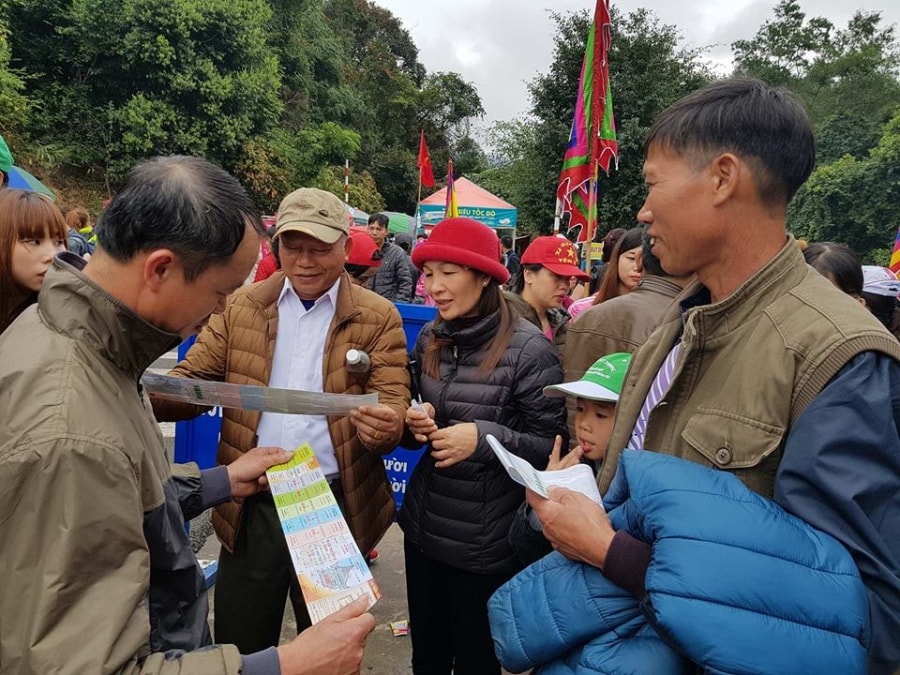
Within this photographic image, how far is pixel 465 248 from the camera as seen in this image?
2340 millimetres

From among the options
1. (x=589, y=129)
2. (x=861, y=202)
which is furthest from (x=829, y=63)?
(x=589, y=129)

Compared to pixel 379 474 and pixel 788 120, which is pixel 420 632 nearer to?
pixel 379 474

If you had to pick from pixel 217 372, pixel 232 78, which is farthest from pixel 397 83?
pixel 217 372

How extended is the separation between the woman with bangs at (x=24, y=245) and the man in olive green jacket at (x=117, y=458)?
4.13ft

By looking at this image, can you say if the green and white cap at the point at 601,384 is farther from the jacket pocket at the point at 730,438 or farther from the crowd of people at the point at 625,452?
the jacket pocket at the point at 730,438

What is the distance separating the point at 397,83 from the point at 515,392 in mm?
40360

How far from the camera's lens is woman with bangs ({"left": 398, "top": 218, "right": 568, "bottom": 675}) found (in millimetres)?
2258

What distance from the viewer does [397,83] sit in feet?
127

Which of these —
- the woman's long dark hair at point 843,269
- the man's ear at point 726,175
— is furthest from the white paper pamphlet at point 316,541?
the woman's long dark hair at point 843,269

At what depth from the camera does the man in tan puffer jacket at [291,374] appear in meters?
2.27

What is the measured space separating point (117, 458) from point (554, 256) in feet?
9.67

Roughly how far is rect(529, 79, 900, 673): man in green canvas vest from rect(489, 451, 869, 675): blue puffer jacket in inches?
2.8

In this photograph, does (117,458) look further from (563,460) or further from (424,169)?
(424,169)

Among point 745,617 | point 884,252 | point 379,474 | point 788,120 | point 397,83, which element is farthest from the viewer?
point 397,83
